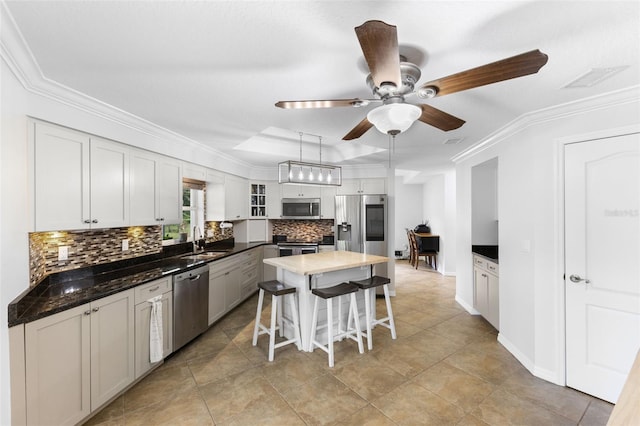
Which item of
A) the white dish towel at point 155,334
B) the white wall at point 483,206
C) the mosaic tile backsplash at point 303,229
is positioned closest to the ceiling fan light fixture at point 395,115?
the white dish towel at point 155,334

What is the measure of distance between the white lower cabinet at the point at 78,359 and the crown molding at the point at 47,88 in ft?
5.11

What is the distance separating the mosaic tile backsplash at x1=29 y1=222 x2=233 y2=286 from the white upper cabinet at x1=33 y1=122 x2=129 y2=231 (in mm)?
295

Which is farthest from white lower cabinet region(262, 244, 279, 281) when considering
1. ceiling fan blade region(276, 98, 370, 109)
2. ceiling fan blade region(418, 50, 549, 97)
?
ceiling fan blade region(418, 50, 549, 97)

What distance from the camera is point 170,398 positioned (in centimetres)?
229

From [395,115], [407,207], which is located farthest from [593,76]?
[407,207]

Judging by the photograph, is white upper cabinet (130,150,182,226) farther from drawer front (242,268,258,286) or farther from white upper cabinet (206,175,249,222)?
drawer front (242,268,258,286)

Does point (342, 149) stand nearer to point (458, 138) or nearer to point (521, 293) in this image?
point (458, 138)

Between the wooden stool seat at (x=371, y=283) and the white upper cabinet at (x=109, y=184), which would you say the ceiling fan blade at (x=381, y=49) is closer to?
the wooden stool seat at (x=371, y=283)

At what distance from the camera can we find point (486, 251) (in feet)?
13.1

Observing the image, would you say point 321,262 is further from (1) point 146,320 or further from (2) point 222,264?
(1) point 146,320

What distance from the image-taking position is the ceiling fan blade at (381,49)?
1.04m

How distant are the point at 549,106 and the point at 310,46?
224cm

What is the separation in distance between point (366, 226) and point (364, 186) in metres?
0.78

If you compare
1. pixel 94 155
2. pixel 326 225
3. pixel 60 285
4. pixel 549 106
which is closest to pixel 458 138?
pixel 549 106
